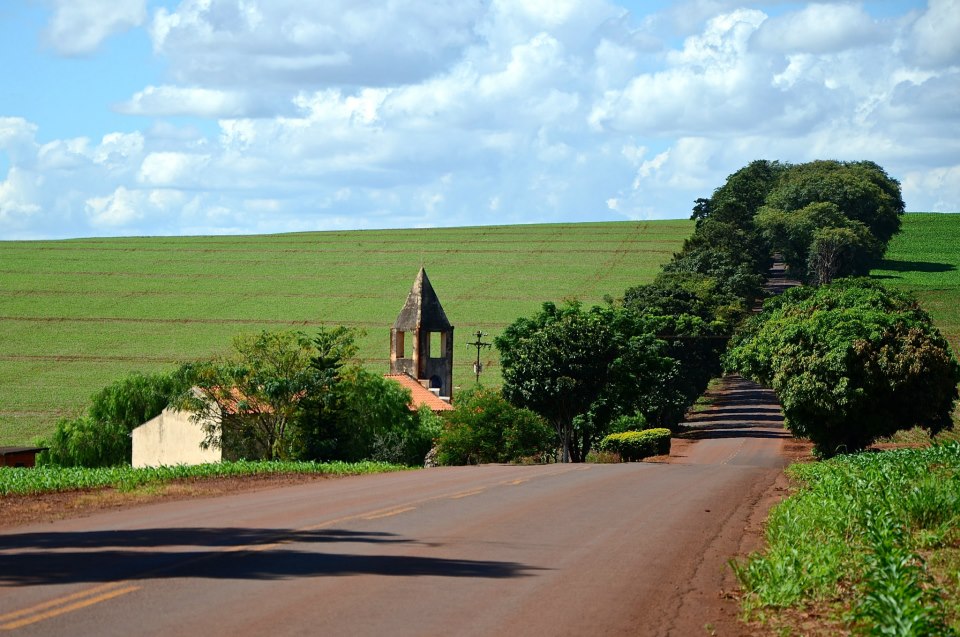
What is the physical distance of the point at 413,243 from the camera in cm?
13862

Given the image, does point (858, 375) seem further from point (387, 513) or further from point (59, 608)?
point (59, 608)

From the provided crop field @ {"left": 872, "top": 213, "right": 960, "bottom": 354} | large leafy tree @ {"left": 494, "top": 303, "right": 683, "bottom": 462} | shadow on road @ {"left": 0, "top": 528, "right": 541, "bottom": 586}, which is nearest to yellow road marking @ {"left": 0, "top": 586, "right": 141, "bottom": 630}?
shadow on road @ {"left": 0, "top": 528, "right": 541, "bottom": 586}

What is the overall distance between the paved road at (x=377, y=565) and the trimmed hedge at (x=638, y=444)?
3442 cm

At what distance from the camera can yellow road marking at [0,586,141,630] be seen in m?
8.73

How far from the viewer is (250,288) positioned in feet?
361

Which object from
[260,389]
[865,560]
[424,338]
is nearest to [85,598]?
[865,560]

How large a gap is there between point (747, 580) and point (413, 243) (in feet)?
421

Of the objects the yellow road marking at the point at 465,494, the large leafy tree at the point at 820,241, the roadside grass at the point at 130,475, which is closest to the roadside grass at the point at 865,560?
the yellow road marking at the point at 465,494

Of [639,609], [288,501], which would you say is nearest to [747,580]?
[639,609]

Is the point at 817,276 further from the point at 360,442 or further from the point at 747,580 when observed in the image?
the point at 747,580

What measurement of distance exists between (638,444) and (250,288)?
62.1 metres

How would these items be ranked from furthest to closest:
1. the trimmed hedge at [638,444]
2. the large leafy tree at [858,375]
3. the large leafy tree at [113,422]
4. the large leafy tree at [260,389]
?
the large leafy tree at [113,422]
the trimmed hedge at [638,444]
the large leafy tree at [858,375]
the large leafy tree at [260,389]

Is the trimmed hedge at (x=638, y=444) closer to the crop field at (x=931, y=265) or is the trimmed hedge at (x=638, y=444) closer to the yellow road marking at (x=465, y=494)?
the yellow road marking at (x=465, y=494)

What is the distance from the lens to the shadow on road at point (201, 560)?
11.1 metres
